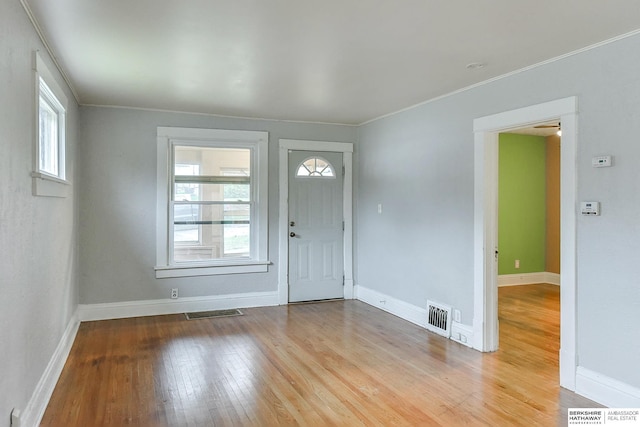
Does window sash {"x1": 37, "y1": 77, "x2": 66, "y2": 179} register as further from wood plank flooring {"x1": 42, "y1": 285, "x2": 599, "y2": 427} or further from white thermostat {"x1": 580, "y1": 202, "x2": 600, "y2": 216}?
white thermostat {"x1": 580, "y1": 202, "x2": 600, "y2": 216}

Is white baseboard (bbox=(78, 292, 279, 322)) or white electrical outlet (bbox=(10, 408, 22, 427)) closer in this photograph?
white electrical outlet (bbox=(10, 408, 22, 427))

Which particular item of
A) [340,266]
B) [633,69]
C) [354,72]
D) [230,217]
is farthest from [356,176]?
[633,69]

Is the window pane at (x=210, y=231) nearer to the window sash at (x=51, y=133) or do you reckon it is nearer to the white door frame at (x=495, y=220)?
the window sash at (x=51, y=133)

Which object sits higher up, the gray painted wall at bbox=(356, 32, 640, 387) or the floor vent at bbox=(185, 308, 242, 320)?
the gray painted wall at bbox=(356, 32, 640, 387)

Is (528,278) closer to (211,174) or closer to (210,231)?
(210,231)

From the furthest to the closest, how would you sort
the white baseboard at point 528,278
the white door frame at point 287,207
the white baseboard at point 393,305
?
1. the white baseboard at point 528,278
2. the white door frame at point 287,207
3. the white baseboard at point 393,305

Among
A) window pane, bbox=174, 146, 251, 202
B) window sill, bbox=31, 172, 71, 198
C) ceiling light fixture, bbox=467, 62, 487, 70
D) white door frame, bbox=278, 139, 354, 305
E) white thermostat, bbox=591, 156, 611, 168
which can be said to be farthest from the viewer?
white door frame, bbox=278, 139, 354, 305

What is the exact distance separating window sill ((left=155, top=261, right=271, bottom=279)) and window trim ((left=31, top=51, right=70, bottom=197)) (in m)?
1.65

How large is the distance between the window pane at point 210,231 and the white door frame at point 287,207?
47cm

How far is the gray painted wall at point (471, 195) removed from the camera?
276 cm

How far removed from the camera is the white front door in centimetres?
579

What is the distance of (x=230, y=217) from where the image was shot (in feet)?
18.1
